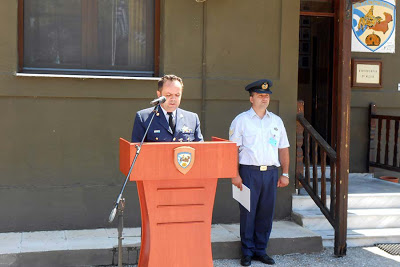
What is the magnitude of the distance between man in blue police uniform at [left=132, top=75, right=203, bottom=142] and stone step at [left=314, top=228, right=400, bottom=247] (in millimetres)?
2434

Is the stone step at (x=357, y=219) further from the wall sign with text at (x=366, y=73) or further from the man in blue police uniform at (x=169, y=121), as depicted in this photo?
the man in blue police uniform at (x=169, y=121)

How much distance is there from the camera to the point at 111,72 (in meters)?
5.89

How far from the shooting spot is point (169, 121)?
13.2ft

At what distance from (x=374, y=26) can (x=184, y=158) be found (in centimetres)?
503

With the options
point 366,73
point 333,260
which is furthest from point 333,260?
point 366,73

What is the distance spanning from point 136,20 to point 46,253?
A: 2.61 meters

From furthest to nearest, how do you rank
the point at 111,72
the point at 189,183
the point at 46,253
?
1. the point at 111,72
2. the point at 46,253
3. the point at 189,183

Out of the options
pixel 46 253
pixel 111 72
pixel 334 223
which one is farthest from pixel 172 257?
pixel 111 72

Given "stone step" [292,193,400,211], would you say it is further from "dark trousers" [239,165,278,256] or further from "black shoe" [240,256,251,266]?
"black shoe" [240,256,251,266]

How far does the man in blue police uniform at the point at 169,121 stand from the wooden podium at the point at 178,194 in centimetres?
22

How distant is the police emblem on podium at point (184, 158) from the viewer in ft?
11.9

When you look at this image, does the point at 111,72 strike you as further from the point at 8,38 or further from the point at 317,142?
the point at 317,142

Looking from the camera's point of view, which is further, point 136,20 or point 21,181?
point 136,20

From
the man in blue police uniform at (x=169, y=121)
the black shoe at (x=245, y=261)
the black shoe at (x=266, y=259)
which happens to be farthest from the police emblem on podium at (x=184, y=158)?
the black shoe at (x=266, y=259)
